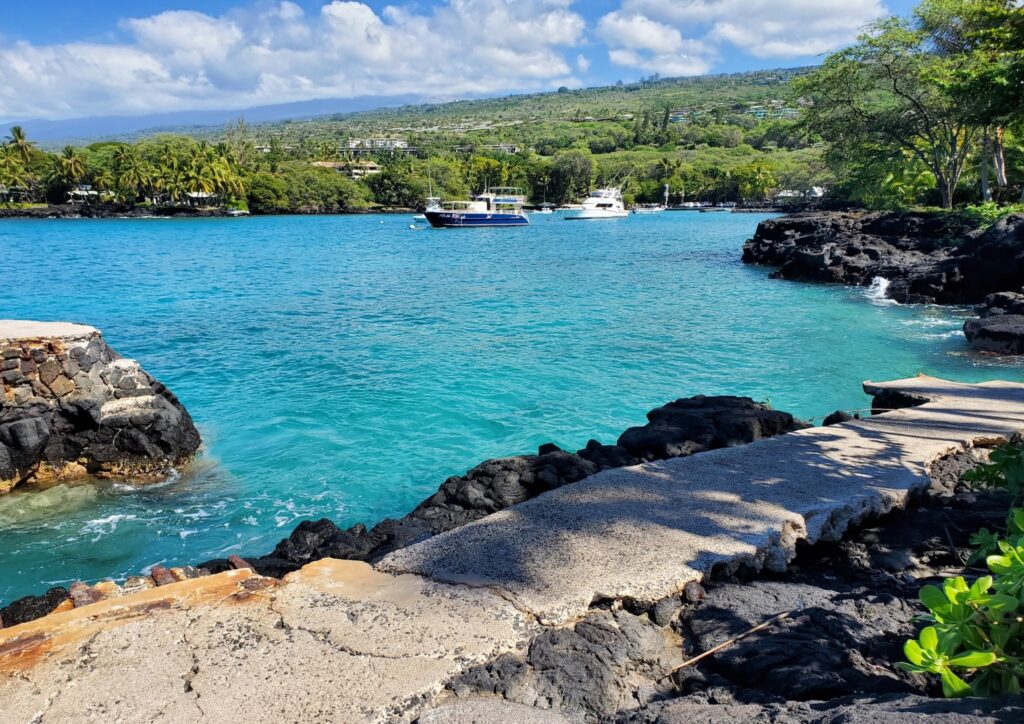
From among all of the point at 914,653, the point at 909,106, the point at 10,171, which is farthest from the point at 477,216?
the point at 914,653

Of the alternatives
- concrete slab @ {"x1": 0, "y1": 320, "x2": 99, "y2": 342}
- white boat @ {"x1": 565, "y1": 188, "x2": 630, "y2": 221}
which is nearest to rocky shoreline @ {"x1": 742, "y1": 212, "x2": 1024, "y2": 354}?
concrete slab @ {"x1": 0, "y1": 320, "x2": 99, "y2": 342}

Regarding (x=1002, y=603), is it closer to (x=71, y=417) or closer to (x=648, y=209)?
(x=71, y=417)

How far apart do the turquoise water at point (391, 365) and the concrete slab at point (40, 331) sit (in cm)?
233

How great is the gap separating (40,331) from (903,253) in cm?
3030

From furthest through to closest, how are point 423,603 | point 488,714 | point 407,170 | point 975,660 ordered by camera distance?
point 407,170, point 423,603, point 488,714, point 975,660

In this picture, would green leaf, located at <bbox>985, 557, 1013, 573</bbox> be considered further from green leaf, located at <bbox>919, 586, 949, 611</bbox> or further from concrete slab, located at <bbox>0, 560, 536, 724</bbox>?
concrete slab, located at <bbox>0, 560, 536, 724</bbox>

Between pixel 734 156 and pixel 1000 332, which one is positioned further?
pixel 734 156

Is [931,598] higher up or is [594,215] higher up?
[594,215]

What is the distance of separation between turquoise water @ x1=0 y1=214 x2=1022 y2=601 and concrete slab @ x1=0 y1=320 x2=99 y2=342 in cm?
233

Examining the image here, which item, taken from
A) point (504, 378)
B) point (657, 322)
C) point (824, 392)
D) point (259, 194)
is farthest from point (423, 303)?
point (259, 194)

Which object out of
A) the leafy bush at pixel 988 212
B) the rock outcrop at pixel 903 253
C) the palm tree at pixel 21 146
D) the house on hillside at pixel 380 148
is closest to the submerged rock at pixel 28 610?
the rock outcrop at pixel 903 253

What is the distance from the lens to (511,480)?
678cm

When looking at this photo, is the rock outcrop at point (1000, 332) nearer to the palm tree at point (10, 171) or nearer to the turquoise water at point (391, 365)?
the turquoise water at point (391, 365)

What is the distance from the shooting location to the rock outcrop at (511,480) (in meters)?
6.00
